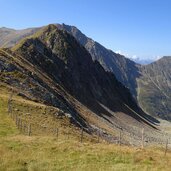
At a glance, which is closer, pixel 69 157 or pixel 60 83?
pixel 69 157

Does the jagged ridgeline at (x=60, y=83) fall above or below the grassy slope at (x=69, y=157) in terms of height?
above

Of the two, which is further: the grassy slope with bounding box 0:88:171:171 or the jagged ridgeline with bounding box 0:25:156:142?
the jagged ridgeline with bounding box 0:25:156:142


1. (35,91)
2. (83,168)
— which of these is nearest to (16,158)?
(83,168)

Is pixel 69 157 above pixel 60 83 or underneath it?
underneath

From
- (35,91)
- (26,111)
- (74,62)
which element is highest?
(74,62)

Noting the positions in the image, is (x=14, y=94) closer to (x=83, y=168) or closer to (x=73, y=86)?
(x=83, y=168)

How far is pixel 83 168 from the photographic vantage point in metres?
25.1

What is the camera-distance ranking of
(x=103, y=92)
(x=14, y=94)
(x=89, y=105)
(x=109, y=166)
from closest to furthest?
(x=109, y=166), (x=14, y=94), (x=89, y=105), (x=103, y=92)

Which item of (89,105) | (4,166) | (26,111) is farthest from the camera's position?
(89,105)

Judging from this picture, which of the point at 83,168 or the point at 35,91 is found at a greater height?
the point at 35,91

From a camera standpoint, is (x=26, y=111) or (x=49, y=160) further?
(x=26, y=111)

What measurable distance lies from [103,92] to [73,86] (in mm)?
29482

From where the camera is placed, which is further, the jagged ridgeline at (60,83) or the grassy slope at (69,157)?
the jagged ridgeline at (60,83)

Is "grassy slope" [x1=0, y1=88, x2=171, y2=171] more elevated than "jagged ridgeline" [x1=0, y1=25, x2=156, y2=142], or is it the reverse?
"jagged ridgeline" [x1=0, y1=25, x2=156, y2=142]
